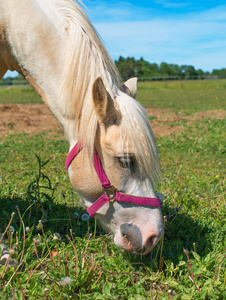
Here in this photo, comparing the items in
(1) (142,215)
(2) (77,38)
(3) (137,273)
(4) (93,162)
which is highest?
(2) (77,38)

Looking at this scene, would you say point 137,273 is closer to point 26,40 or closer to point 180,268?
point 180,268

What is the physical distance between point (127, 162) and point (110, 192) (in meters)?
0.25

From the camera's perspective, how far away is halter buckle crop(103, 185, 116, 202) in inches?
80.4

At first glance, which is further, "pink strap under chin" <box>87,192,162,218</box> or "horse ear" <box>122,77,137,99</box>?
"horse ear" <box>122,77,137,99</box>

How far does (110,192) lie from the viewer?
2061 mm

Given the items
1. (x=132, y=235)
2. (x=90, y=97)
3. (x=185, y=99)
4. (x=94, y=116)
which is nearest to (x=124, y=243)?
(x=132, y=235)

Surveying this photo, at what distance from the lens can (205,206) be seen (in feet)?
10.8

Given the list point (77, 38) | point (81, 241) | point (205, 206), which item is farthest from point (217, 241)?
point (77, 38)

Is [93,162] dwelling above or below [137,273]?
above

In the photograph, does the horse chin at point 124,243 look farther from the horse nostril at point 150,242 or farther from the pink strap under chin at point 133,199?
the pink strap under chin at point 133,199

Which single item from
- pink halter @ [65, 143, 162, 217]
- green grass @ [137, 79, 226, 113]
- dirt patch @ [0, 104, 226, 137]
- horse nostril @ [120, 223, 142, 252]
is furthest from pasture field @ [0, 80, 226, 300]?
green grass @ [137, 79, 226, 113]

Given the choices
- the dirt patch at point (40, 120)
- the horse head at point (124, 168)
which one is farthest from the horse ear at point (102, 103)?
the dirt patch at point (40, 120)

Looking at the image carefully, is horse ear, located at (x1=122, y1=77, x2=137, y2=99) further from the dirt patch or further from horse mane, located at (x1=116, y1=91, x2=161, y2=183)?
the dirt patch

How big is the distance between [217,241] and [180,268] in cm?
55
